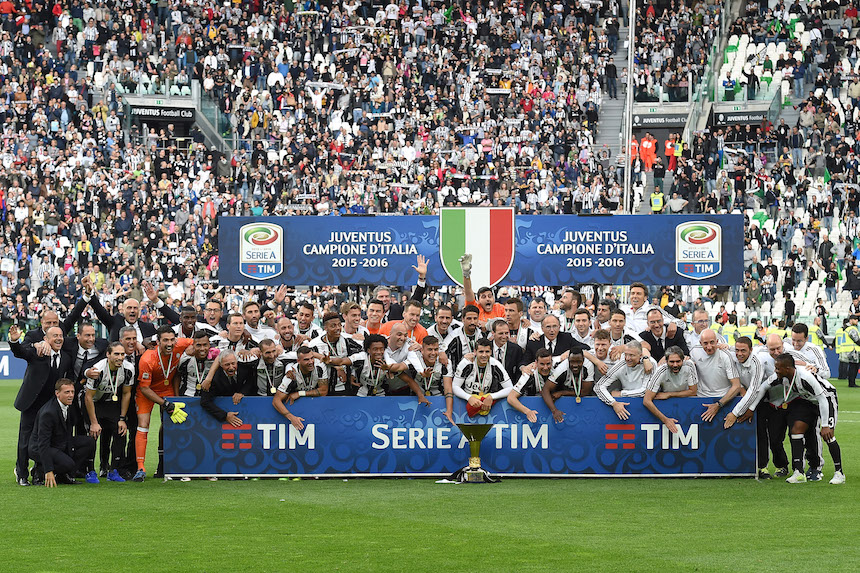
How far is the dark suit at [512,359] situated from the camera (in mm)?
14516

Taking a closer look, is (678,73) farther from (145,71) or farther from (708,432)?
(708,432)

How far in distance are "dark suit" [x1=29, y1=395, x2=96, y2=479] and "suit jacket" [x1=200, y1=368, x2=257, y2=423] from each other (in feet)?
4.41

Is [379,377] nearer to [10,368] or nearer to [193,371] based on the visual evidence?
[193,371]

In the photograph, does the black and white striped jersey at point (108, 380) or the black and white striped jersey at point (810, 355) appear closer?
the black and white striped jersey at point (108, 380)

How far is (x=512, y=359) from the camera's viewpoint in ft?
47.7

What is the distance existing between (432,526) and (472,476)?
3.13 m

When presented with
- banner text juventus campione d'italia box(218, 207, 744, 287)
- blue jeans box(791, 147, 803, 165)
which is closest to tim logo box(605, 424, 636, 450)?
banner text juventus campione d'italia box(218, 207, 744, 287)

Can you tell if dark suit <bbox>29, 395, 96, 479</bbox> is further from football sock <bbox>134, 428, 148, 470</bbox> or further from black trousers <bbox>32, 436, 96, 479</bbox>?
football sock <bbox>134, 428, 148, 470</bbox>

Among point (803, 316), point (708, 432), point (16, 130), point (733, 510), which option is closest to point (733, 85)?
point (803, 316)

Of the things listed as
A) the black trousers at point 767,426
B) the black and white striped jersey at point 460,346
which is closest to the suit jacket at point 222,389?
the black and white striped jersey at point 460,346

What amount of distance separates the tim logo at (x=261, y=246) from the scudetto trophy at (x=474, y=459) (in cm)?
828

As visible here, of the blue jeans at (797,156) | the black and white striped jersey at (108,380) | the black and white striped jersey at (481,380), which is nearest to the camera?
the black and white striped jersey at (108,380)

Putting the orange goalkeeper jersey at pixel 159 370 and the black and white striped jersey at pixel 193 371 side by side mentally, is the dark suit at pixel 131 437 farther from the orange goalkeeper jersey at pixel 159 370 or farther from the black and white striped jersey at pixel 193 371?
the black and white striped jersey at pixel 193 371

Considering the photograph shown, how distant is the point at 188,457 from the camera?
14383 millimetres
